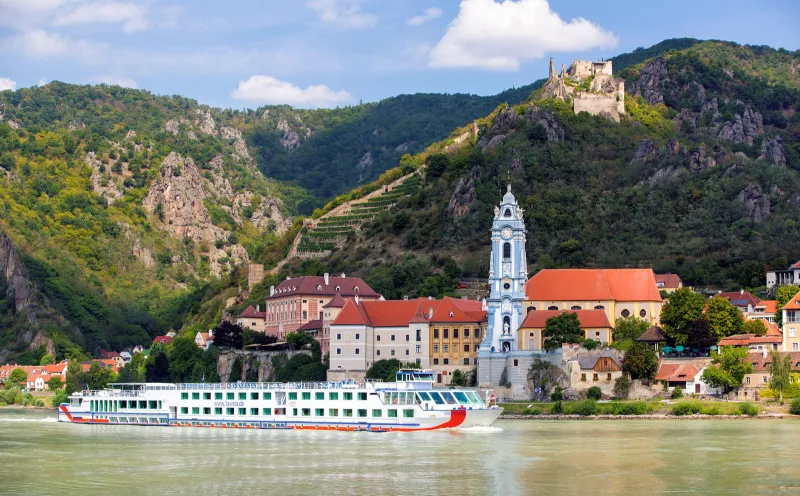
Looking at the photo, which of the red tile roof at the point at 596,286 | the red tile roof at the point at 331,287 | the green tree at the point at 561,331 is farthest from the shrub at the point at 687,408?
the red tile roof at the point at 331,287

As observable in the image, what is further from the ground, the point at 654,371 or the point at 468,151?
the point at 468,151

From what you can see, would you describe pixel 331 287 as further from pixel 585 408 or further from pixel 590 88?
pixel 590 88

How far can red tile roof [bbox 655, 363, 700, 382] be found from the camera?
3344 inches

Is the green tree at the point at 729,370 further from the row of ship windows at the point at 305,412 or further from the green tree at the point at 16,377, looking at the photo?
the green tree at the point at 16,377

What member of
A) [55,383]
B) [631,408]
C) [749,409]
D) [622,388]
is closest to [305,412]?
[631,408]

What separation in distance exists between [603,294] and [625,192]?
1549 inches

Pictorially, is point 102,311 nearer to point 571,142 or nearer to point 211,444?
point 571,142

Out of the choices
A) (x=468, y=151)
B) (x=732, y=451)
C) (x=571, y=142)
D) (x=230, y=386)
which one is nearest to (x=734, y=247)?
(x=571, y=142)

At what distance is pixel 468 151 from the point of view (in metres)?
152

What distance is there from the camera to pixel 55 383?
5123 inches

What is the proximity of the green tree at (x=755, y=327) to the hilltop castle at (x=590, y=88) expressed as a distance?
210 ft

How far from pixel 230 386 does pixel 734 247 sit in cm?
5171

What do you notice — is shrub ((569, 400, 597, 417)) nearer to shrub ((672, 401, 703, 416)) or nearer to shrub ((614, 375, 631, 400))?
shrub ((614, 375, 631, 400))

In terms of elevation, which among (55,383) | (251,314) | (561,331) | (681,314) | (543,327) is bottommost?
(55,383)
